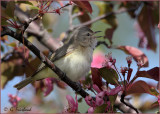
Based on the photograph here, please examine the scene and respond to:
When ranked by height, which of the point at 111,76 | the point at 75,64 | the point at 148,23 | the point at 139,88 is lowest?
the point at 139,88

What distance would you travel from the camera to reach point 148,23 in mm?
3541

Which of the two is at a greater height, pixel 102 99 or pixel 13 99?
pixel 13 99

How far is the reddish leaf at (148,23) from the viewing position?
3.45 metres

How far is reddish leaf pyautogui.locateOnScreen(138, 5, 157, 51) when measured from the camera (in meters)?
3.45

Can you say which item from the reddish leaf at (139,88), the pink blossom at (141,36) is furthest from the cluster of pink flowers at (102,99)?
the pink blossom at (141,36)

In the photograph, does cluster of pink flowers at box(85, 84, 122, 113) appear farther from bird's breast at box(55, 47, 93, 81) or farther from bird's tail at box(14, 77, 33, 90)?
bird's tail at box(14, 77, 33, 90)

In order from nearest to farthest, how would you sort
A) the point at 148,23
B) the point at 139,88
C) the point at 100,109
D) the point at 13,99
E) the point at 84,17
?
the point at 100,109
the point at 139,88
the point at 13,99
the point at 148,23
the point at 84,17

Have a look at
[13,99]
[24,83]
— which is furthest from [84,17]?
[13,99]

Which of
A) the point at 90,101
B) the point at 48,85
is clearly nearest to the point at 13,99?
the point at 48,85

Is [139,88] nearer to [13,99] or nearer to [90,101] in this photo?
[90,101]

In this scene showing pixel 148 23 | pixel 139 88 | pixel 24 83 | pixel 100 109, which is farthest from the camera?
pixel 148 23

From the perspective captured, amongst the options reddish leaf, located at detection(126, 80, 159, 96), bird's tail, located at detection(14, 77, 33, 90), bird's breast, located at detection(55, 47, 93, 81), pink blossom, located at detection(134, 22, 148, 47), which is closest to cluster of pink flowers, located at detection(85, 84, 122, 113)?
reddish leaf, located at detection(126, 80, 159, 96)

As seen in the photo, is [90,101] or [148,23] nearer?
[90,101]

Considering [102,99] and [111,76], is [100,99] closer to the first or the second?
[102,99]
